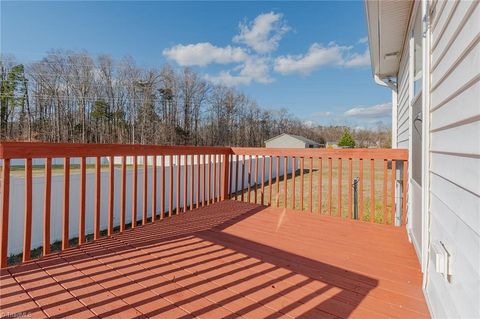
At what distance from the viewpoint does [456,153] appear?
1137mm

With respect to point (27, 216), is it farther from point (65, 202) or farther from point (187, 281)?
point (187, 281)

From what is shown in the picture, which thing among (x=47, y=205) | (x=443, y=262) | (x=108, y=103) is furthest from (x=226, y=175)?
(x=108, y=103)

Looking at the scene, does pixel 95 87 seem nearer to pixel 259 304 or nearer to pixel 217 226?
pixel 217 226

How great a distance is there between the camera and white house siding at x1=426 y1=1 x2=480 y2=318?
3.00 ft

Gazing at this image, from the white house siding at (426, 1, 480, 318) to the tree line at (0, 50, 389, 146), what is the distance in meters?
24.4

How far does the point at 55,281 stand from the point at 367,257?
2303 mm

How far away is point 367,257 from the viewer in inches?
89.0

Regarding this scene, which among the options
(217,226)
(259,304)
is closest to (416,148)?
(259,304)

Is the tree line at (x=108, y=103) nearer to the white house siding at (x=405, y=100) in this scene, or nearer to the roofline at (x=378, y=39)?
the roofline at (x=378, y=39)

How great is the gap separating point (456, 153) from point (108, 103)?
2570 centimetres

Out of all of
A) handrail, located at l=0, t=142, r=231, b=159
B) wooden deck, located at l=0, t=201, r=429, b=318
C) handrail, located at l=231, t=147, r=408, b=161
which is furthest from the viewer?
handrail, located at l=231, t=147, r=408, b=161

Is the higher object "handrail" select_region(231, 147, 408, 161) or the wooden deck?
"handrail" select_region(231, 147, 408, 161)

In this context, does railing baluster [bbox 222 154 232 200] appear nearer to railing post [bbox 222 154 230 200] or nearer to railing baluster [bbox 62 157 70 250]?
railing post [bbox 222 154 230 200]

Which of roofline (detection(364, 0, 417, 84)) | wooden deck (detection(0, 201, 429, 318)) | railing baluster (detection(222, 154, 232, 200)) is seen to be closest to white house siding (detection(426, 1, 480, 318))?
wooden deck (detection(0, 201, 429, 318))
